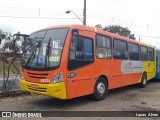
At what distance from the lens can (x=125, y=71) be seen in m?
12.9

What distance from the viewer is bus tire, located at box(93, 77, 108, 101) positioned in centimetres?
1021

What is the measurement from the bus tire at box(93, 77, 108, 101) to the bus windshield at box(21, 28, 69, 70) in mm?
2477

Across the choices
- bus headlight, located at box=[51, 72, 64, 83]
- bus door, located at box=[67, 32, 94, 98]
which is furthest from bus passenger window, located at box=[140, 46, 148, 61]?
bus headlight, located at box=[51, 72, 64, 83]

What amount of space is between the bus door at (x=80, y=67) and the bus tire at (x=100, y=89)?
1.44ft

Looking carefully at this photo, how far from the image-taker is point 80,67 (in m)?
9.16

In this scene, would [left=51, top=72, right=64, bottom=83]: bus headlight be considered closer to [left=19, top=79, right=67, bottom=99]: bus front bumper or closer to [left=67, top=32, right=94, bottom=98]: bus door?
[left=19, top=79, right=67, bottom=99]: bus front bumper

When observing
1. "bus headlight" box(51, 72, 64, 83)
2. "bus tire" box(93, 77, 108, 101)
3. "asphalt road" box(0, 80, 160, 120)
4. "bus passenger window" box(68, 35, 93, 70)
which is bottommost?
"asphalt road" box(0, 80, 160, 120)

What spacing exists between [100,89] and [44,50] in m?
3.06

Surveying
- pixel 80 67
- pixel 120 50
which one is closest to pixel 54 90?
pixel 80 67

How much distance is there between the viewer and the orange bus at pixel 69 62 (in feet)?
27.6

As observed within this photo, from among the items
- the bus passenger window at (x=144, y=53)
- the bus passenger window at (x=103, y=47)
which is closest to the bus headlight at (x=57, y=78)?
the bus passenger window at (x=103, y=47)

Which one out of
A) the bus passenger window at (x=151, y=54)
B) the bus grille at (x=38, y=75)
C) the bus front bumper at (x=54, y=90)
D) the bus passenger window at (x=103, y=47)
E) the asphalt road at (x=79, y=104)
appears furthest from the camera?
the bus passenger window at (x=151, y=54)

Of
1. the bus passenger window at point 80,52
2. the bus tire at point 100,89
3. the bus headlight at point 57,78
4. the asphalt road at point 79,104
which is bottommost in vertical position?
the asphalt road at point 79,104

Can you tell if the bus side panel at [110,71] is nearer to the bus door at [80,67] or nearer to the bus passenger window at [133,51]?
the bus door at [80,67]
